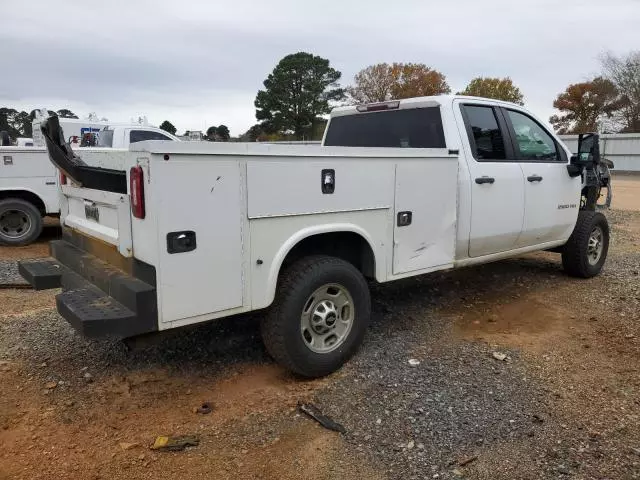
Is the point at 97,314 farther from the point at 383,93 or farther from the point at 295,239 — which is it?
the point at 383,93

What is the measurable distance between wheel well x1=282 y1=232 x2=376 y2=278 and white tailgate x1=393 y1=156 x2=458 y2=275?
0.71 ft

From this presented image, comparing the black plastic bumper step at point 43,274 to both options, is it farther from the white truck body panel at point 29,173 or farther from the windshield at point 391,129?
the white truck body panel at point 29,173

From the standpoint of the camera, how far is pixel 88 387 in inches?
149

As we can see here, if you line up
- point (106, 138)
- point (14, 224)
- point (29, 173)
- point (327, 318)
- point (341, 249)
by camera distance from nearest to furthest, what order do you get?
1. point (327, 318)
2. point (341, 249)
3. point (29, 173)
4. point (14, 224)
5. point (106, 138)

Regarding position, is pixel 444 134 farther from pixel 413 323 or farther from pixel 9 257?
pixel 9 257

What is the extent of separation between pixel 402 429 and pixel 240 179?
1.73m

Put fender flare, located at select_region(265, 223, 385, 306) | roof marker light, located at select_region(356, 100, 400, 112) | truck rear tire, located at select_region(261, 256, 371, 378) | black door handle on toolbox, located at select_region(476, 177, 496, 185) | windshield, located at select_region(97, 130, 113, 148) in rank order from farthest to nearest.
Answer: windshield, located at select_region(97, 130, 113, 148), roof marker light, located at select_region(356, 100, 400, 112), black door handle on toolbox, located at select_region(476, 177, 496, 185), truck rear tire, located at select_region(261, 256, 371, 378), fender flare, located at select_region(265, 223, 385, 306)

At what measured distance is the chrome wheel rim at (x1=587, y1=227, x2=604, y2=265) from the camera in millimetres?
6560

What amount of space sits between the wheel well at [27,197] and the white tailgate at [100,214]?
5387 millimetres

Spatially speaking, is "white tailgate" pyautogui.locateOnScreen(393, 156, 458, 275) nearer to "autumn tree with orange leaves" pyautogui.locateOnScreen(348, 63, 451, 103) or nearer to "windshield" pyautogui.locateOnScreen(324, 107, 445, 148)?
"windshield" pyautogui.locateOnScreen(324, 107, 445, 148)

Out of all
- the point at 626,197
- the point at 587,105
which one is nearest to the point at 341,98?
the point at 587,105

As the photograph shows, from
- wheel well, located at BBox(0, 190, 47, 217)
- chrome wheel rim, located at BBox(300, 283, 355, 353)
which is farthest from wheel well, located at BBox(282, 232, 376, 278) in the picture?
wheel well, located at BBox(0, 190, 47, 217)

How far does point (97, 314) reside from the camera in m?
3.11

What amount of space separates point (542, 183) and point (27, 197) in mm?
7834
